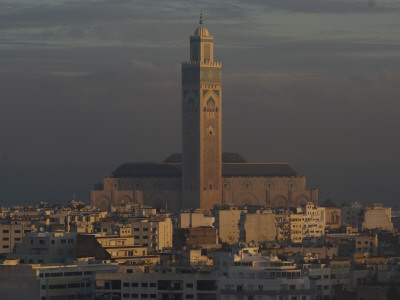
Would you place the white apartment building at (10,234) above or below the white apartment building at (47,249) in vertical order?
above

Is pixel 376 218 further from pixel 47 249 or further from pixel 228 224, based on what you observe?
pixel 47 249

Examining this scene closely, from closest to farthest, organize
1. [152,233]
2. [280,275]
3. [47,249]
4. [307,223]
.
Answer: [280,275] < [47,249] < [152,233] < [307,223]

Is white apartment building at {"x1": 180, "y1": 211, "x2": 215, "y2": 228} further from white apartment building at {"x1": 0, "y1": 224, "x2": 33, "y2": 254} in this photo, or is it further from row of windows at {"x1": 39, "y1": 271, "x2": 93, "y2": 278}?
row of windows at {"x1": 39, "y1": 271, "x2": 93, "y2": 278}

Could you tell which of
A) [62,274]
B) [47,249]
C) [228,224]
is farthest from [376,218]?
[62,274]

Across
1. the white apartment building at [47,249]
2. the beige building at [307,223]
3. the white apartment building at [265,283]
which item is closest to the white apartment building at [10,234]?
the white apartment building at [47,249]

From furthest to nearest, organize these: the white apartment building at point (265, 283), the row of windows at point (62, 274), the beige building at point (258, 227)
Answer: the beige building at point (258, 227) < the row of windows at point (62, 274) < the white apartment building at point (265, 283)

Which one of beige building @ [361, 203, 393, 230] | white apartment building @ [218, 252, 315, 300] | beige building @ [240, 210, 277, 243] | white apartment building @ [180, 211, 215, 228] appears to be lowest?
white apartment building @ [218, 252, 315, 300]

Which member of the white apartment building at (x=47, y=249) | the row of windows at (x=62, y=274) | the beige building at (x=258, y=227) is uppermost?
the beige building at (x=258, y=227)

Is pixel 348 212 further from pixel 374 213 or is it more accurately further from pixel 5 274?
pixel 5 274

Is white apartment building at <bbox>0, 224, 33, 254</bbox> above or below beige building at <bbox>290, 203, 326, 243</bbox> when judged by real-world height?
below

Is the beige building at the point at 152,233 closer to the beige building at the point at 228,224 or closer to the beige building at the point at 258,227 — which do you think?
the beige building at the point at 258,227

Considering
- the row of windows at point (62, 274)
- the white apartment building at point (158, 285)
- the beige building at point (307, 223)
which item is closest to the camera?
the white apartment building at point (158, 285)

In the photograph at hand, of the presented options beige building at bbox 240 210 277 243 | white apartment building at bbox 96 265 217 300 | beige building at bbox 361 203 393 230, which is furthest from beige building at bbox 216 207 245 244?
white apartment building at bbox 96 265 217 300

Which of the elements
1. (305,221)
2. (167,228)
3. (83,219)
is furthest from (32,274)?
(305,221)
